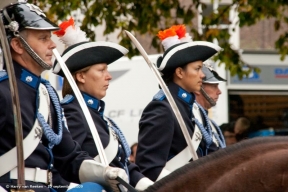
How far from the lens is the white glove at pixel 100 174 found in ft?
15.3

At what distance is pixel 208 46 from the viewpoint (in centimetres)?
730

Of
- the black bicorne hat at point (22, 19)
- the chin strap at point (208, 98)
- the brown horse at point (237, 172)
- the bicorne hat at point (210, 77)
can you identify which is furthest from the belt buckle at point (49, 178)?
the bicorne hat at point (210, 77)

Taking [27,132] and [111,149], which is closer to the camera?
[27,132]

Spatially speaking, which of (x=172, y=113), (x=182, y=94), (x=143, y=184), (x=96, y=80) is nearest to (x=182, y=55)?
(x=182, y=94)

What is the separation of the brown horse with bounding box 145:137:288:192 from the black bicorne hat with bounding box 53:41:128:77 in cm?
245

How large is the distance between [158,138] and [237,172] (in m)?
2.79

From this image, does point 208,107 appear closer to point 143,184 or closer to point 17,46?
point 143,184

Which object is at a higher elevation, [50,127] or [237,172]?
[237,172]

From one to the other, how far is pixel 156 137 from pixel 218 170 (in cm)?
275

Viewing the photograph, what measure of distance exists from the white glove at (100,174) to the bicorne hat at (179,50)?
79.2 inches

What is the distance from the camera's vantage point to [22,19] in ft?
17.6

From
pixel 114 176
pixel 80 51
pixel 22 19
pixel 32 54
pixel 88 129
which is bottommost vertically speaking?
pixel 88 129

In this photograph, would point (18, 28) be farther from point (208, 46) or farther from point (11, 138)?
point (208, 46)

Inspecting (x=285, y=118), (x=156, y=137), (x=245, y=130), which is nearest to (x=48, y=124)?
(x=156, y=137)
